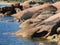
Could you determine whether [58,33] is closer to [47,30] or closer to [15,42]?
[47,30]

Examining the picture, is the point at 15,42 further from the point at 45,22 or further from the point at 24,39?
the point at 45,22

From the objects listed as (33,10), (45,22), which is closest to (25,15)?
(33,10)

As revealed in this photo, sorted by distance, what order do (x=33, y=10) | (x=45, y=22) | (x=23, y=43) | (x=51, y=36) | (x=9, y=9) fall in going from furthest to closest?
(x=9, y=9) → (x=33, y=10) → (x=45, y=22) → (x=51, y=36) → (x=23, y=43)

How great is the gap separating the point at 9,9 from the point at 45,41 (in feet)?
144

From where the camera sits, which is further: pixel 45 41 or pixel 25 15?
pixel 25 15

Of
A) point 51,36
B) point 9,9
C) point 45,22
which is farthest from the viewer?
point 9,9

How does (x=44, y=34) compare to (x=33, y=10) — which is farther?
(x=33, y=10)

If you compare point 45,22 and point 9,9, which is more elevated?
point 45,22

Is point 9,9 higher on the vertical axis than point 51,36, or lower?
lower

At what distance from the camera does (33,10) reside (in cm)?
6344

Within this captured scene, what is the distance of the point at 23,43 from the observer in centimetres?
3919

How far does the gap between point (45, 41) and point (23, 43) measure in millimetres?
3140

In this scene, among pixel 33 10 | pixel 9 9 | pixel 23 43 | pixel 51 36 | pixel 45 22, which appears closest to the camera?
pixel 23 43

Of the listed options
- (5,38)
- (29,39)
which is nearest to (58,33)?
(29,39)
